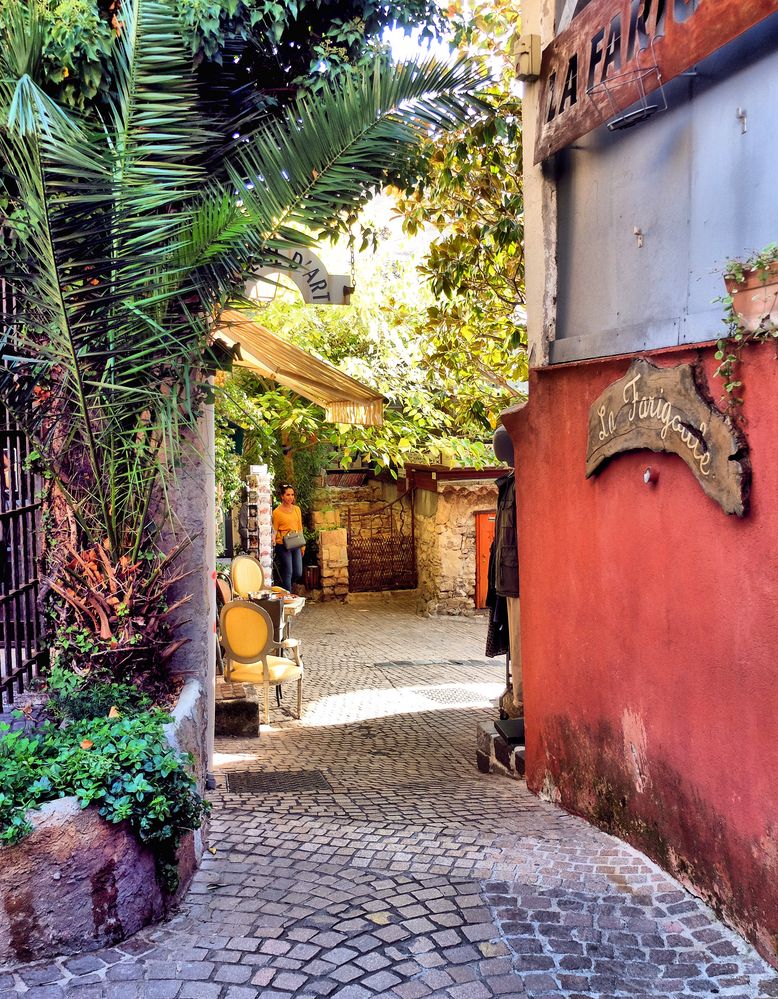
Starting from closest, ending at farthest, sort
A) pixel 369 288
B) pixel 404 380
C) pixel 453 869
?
pixel 453 869 < pixel 404 380 < pixel 369 288

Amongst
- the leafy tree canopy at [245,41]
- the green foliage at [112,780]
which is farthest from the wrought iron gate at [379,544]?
the green foliage at [112,780]

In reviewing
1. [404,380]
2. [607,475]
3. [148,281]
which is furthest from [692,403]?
[404,380]

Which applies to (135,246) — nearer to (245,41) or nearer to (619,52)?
(245,41)

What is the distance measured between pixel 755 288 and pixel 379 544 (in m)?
Result: 15.2

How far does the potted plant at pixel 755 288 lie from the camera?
333cm

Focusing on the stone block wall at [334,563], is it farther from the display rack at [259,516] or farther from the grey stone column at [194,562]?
the grey stone column at [194,562]

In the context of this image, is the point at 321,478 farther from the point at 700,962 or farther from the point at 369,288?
the point at 700,962

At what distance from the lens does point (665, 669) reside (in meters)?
4.25

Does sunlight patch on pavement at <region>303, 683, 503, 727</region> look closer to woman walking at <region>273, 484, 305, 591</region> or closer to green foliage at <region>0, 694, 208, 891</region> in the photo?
green foliage at <region>0, 694, 208, 891</region>

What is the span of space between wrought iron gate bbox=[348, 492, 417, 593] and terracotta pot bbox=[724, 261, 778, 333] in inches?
586

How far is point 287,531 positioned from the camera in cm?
1514

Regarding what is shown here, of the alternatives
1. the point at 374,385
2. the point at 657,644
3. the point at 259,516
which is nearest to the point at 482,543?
the point at 374,385

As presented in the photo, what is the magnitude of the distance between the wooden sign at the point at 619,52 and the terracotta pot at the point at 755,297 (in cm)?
93

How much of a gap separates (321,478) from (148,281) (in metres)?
13.5
